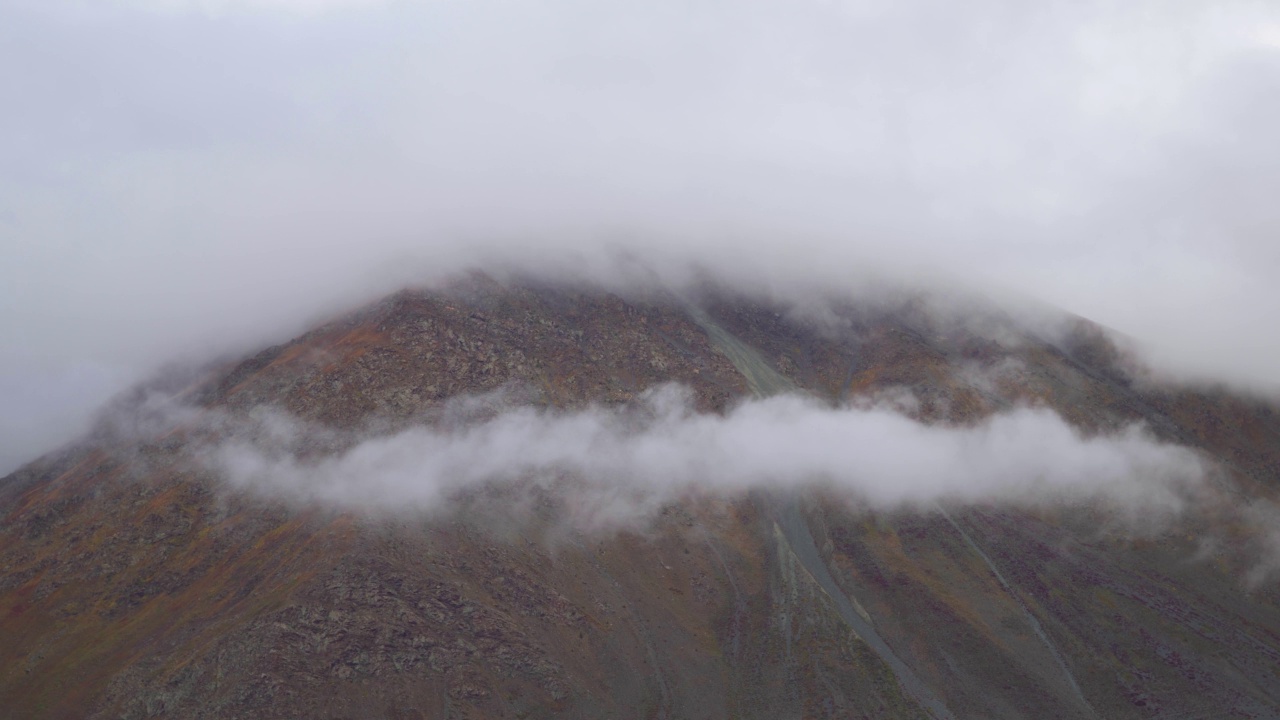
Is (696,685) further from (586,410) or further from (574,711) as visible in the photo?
(586,410)

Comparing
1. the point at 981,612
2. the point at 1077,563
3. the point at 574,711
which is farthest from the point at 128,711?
the point at 1077,563

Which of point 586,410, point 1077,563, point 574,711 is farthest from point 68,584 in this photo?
point 1077,563

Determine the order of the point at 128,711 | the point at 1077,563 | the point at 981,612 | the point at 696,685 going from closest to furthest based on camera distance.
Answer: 1. the point at 128,711
2. the point at 696,685
3. the point at 981,612
4. the point at 1077,563

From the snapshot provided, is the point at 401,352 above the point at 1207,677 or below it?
above

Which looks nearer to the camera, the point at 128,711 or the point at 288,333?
the point at 128,711

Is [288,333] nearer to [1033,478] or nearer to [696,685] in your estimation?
[696,685]

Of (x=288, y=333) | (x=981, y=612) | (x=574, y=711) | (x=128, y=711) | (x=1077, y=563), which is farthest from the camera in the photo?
(x=288, y=333)

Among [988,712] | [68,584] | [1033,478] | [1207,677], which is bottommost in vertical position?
[68,584]
